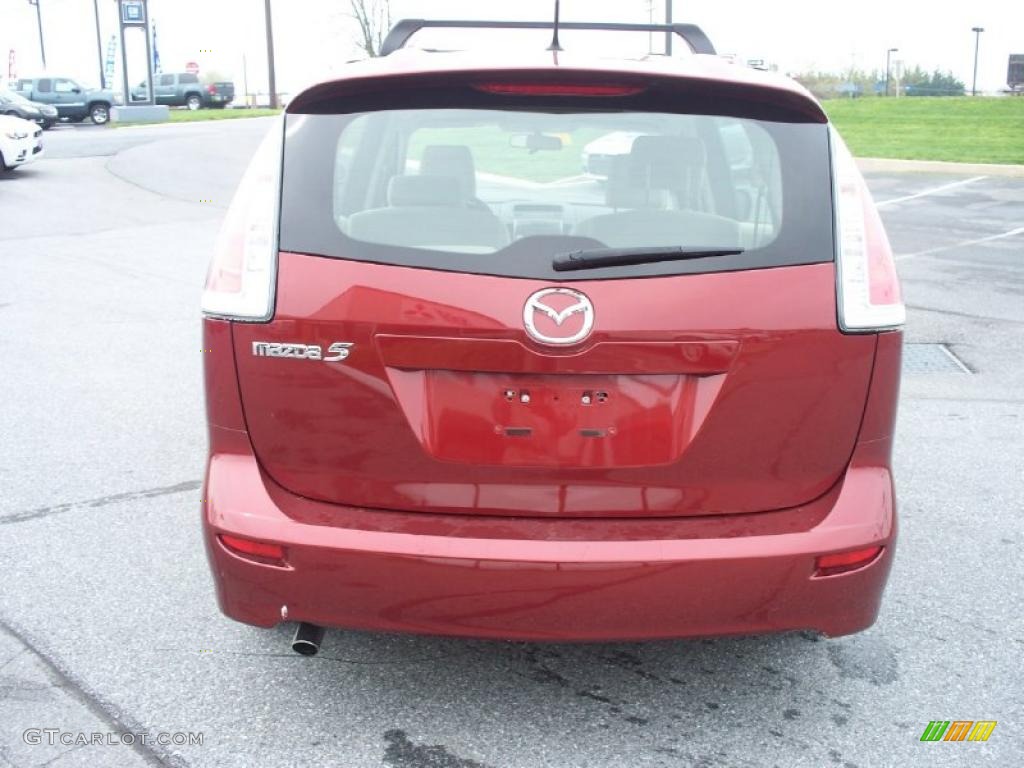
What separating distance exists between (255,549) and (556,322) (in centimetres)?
94

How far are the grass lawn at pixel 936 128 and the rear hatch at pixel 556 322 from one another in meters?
21.9

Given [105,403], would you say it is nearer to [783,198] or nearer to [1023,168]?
[783,198]

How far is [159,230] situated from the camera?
1451cm

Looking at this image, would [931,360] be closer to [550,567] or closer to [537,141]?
[537,141]

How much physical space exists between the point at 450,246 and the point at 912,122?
3475 centimetres

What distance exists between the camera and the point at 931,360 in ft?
25.4

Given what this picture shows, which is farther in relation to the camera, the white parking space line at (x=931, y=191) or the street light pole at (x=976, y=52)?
the street light pole at (x=976, y=52)

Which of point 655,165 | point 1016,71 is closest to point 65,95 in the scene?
point 655,165

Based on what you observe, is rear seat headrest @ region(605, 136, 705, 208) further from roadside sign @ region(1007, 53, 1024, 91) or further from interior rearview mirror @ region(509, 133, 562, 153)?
roadside sign @ region(1007, 53, 1024, 91)

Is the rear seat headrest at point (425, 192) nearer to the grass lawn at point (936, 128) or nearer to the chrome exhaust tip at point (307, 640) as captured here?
the chrome exhaust tip at point (307, 640)

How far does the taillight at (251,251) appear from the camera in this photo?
2.94m

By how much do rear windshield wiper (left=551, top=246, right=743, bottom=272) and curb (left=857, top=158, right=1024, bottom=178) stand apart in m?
21.2

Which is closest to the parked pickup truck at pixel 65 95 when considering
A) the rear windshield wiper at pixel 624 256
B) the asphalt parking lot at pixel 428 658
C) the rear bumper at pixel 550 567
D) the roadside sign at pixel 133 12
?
the roadside sign at pixel 133 12

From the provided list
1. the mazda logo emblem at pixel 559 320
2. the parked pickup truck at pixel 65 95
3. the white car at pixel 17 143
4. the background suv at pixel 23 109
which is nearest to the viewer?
the mazda logo emblem at pixel 559 320
